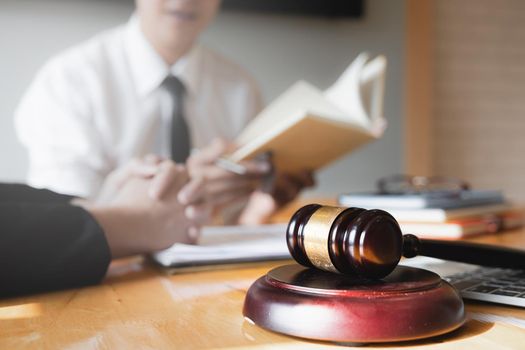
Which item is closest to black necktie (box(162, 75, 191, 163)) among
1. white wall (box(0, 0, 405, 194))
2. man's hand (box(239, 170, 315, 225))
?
white wall (box(0, 0, 405, 194))

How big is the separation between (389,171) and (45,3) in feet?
4.51

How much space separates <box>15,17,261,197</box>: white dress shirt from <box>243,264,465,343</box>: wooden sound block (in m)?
1.33

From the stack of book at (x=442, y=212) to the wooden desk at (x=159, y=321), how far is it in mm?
456

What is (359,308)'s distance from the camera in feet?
1.42

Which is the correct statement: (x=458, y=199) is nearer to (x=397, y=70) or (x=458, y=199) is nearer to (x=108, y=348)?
(x=108, y=348)

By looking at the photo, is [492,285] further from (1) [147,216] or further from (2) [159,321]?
(1) [147,216]

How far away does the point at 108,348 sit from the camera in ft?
1.44

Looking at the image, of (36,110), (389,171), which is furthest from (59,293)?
(389,171)

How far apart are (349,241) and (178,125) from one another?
1537mm

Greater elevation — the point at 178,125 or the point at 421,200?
the point at 178,125

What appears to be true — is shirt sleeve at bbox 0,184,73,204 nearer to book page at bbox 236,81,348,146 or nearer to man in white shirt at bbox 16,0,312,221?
book page at bbox 236,81,348,146

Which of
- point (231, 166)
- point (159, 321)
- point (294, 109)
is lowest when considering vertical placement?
point (159, 321)

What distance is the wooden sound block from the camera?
1.41 ft

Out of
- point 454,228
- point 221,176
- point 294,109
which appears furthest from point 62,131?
point 454,228
